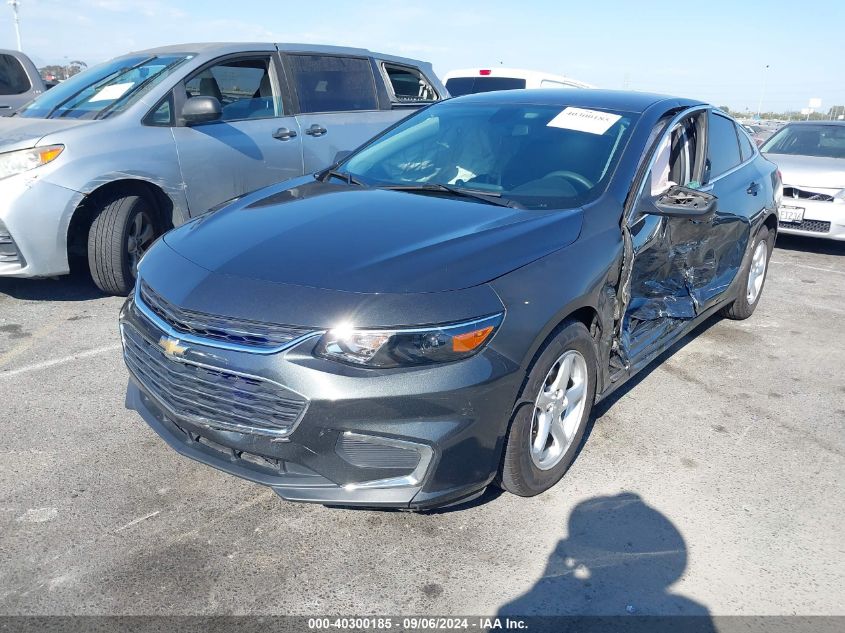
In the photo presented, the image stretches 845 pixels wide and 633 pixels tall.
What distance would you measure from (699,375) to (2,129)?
5053mm

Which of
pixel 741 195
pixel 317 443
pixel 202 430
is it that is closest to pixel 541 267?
pixel 317 443

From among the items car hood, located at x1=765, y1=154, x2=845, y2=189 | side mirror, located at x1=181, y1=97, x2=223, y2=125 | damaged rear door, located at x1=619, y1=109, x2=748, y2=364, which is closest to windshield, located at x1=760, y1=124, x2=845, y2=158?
car hood, located at x1=765, y1=154, x2=845, y2=189

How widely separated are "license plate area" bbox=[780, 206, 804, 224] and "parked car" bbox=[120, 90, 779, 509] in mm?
5029

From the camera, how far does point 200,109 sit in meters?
5.25

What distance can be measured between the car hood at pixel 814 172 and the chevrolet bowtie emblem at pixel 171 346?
297 inches

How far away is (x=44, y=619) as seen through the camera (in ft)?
7.34

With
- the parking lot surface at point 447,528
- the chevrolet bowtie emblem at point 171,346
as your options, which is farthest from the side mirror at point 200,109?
the chevrolet bowtie emblem at point 171,346

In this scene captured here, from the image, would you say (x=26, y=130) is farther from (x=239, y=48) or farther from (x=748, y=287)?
(x=748, y=287)

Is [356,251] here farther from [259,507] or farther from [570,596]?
[570,596]

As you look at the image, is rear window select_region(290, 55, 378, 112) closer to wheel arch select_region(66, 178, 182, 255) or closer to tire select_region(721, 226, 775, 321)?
wheel arch select_region(66, 178, 182, 255)

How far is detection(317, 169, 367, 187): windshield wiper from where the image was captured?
368 centimetres

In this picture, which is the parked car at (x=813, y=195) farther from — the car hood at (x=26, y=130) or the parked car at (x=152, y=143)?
the car hood at (x=26, y=130)

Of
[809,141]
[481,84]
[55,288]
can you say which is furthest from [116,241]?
[809,141]

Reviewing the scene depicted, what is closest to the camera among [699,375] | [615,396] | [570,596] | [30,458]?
[570,596]
